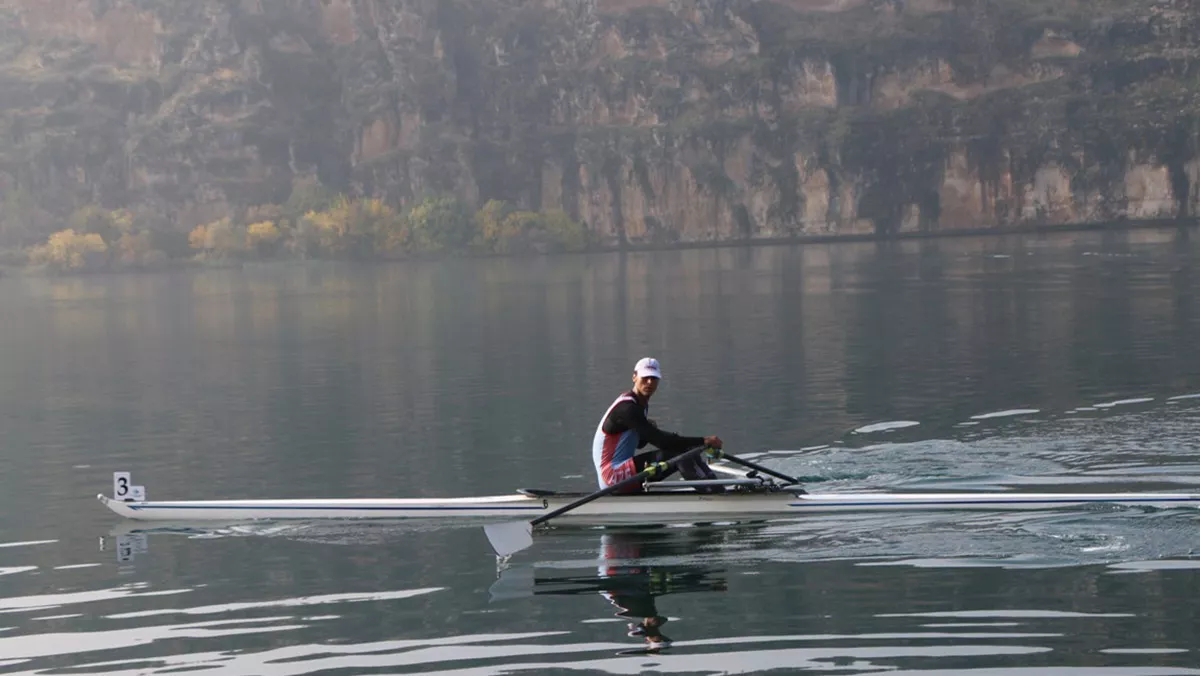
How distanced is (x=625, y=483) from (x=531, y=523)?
1242 mm

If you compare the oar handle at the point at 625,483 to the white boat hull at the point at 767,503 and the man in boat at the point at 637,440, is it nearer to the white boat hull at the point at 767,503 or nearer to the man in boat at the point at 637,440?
the man in boat at the point at 637,440

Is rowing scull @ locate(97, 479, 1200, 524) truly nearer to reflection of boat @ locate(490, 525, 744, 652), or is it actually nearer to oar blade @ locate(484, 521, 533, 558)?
reflection of boat @ locate(490, 525, 744, 652)

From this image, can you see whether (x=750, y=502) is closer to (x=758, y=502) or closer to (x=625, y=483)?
(x=758, y=502)

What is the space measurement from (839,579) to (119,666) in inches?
295

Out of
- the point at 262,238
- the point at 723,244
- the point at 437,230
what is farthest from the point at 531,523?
the point at 723,244

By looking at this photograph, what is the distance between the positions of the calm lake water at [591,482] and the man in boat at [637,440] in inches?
32.2

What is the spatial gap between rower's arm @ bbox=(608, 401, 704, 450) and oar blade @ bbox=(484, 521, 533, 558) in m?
1.74

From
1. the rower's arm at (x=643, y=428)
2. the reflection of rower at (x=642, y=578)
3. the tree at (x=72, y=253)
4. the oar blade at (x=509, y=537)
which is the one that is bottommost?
the reflection of rower at (x=642, y=578)

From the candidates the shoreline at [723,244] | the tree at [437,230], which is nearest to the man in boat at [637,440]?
the shoreline at [723,244]

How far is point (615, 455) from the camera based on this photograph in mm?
21797

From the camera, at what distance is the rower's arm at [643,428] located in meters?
21.3

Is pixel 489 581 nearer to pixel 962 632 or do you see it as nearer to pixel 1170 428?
pixel 962 632

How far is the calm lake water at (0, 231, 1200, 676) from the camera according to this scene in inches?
659

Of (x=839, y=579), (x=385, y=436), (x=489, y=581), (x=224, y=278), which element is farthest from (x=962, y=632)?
(x=224, y=278)
